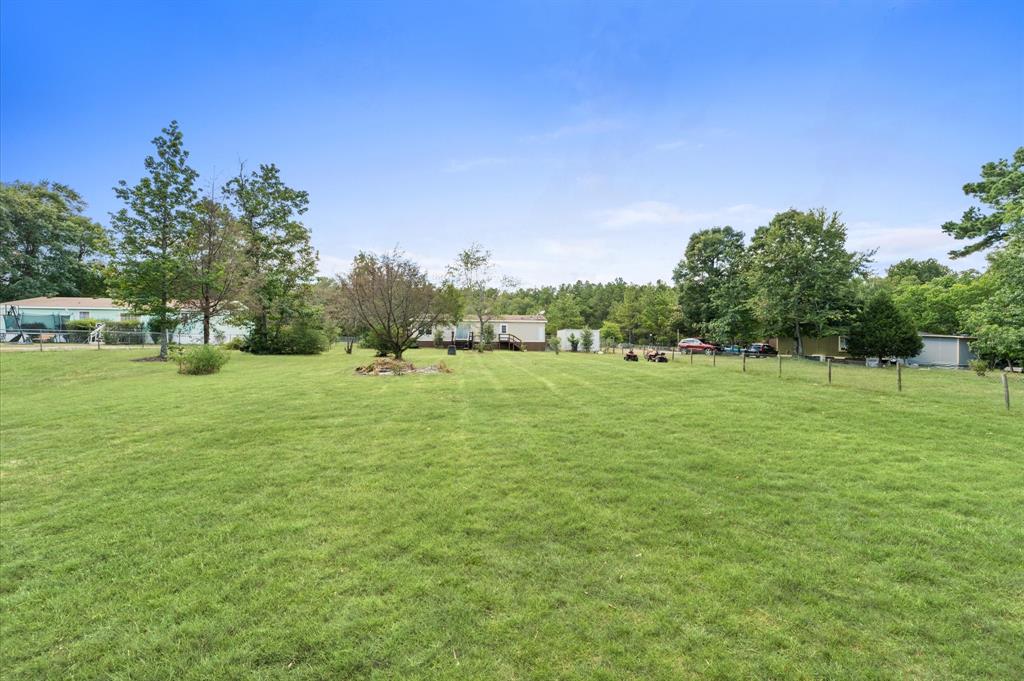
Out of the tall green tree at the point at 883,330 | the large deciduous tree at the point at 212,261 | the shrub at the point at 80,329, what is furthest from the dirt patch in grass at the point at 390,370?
the tall green tree at the point at 883,330

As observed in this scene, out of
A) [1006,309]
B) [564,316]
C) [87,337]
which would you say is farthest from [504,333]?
[1006,309]

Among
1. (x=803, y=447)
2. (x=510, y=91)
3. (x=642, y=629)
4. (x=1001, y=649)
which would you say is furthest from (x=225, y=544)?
(x=510, y=91)

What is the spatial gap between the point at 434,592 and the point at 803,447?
544cm

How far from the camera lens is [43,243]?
36.7m

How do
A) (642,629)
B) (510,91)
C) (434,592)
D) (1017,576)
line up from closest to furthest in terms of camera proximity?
(642,629), (434,592), (1017,576), (510,91)

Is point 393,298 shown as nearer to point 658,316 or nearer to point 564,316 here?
point 658,316

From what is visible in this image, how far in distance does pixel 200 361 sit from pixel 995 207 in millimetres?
31635

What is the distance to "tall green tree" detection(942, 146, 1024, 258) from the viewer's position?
15.8 meters

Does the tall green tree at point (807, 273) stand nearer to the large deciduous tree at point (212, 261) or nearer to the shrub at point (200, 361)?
the shrub at point (200, 361)

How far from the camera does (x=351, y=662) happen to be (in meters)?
2.20

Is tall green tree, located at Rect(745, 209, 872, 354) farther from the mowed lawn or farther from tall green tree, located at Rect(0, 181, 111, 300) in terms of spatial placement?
tall green tree, located at Rect(0, 181, 111, 300)

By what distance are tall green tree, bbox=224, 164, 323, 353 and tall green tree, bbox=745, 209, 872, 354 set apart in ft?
92.8

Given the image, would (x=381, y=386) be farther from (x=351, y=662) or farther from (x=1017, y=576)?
(x=1017, y=576)

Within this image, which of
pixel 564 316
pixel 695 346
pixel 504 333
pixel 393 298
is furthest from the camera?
pixel 564 316
